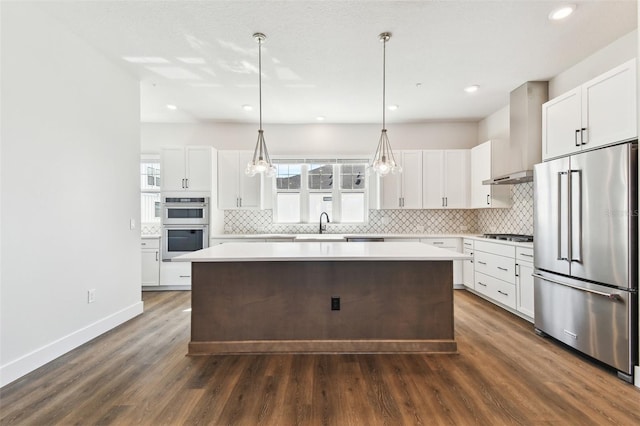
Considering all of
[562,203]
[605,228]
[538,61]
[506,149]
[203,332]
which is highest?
[538,61]

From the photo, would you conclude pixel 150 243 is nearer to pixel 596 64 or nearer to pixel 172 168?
A: pixel 172 168

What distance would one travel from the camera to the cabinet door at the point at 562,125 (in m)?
2.73

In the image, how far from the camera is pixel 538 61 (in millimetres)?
3277

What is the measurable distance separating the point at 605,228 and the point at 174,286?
17.1 ft

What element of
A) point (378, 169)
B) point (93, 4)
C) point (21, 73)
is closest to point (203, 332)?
point (378, 169)

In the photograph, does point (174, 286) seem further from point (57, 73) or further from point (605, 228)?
point (605, 228)

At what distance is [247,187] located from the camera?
519 centimetres

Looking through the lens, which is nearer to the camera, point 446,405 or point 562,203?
point 446,405

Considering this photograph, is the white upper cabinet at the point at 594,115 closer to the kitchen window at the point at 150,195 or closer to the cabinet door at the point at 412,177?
the cabinet door at the point at 412,177

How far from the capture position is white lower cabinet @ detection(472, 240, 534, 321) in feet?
11.3

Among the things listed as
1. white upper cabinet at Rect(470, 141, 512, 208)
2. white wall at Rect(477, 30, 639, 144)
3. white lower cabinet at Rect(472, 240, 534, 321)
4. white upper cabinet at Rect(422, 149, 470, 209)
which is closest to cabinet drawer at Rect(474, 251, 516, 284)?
white lower cabinet at Rect(472, 240, 534, 321)

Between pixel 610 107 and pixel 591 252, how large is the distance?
1.13m

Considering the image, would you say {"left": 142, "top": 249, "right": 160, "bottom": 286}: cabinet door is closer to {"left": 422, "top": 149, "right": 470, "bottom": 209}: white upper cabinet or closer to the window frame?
the window frame

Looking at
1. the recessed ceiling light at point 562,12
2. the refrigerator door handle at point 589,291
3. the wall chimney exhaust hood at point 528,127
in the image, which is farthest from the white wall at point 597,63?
the refrigerator door handle at point 589,291
